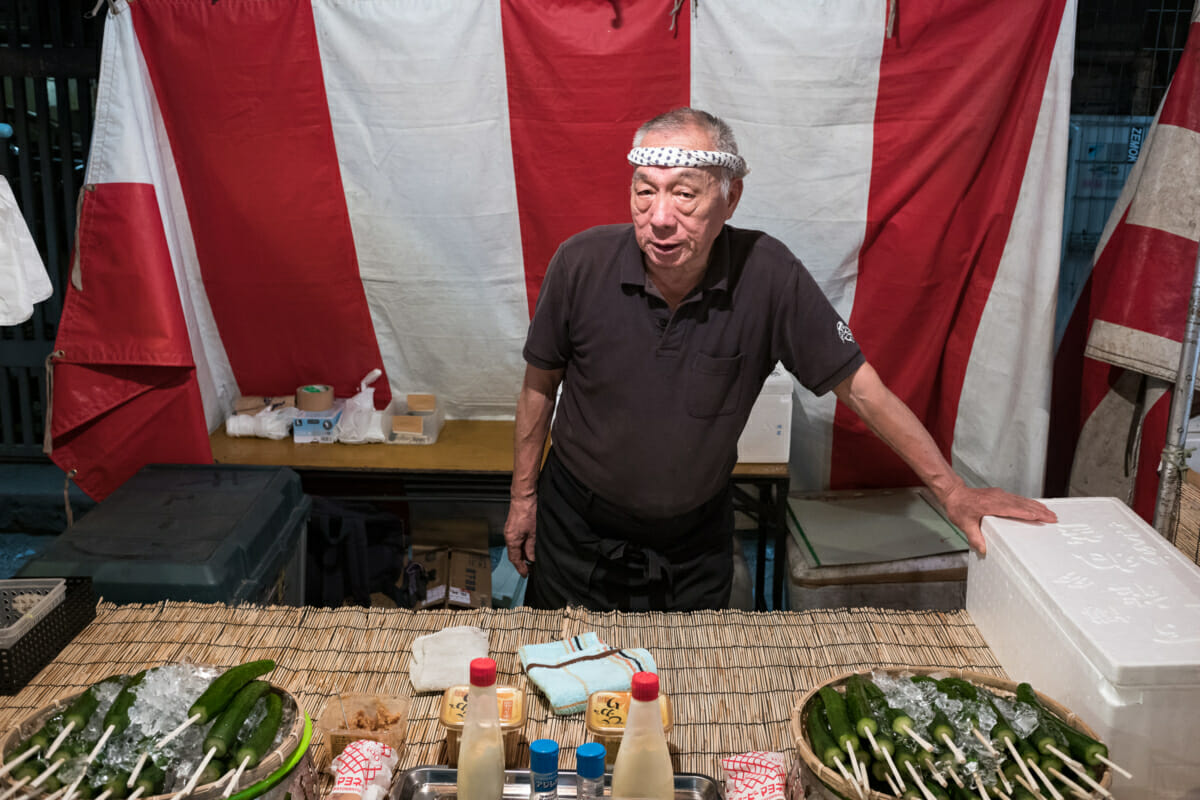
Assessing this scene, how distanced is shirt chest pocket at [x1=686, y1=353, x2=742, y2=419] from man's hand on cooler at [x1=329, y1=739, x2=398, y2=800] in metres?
1.05

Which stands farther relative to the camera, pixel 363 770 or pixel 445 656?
pixel 445 656

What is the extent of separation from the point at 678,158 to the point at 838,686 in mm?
1076

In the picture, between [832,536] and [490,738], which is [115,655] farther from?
[832,536]

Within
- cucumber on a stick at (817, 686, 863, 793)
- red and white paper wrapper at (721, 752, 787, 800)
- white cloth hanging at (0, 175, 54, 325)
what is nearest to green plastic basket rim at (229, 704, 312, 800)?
red and white paper wrapper at (721, 752, 787, 800)

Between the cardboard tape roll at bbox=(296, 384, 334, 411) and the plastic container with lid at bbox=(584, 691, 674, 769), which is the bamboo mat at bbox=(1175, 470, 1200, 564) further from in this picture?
the cardboard tape roll at bbox=(296, 384, 334, 411)

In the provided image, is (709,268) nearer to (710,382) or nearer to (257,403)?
(710,382)

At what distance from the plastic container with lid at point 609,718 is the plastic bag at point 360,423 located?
233 centimetres

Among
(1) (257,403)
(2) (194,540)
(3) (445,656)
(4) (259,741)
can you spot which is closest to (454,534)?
(1) (257,403)

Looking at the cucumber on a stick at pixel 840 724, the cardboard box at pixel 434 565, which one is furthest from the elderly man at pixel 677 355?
the cardboard box at pixel 434 565

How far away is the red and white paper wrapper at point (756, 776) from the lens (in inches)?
60.7

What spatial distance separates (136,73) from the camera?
3396 millimetres

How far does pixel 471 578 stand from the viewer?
4.09 meters

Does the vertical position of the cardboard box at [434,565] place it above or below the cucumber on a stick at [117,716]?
below

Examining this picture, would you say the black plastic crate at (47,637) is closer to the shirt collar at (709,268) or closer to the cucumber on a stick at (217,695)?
the cucumber on a stick at (217,695)
